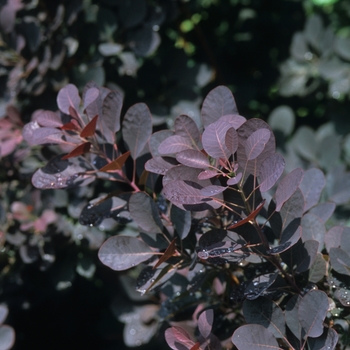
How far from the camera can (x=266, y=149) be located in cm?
83

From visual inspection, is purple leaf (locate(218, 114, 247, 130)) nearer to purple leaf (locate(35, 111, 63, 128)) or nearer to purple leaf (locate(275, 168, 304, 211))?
purple leaf (locate(275, 168, 304, 211))

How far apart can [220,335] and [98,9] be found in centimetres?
116

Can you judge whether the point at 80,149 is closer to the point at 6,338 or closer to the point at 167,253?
the point at 167,253

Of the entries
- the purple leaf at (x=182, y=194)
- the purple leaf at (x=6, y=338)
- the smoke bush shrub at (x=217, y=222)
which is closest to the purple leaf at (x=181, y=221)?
the smoke bush shrub at (x=217, y=222)

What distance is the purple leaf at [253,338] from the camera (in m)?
0.80

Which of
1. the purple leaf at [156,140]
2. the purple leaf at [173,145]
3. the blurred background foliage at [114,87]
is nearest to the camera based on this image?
the purple leaf at [173,145]

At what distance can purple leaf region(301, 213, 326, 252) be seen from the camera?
966 mm

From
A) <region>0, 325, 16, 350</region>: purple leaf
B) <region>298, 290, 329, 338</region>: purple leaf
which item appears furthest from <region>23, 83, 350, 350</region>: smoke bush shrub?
<region>0, 325, 16, 350</region>: purple leaf

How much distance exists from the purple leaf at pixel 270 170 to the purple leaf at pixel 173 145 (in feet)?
0.51

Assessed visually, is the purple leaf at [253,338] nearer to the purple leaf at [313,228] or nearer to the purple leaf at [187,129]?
the purple leaf at [313,228]

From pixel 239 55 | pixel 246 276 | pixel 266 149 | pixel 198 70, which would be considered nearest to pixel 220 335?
pixel 246 276

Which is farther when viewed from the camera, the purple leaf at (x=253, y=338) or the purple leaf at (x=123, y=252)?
the purple leaf at (x=123, y=252)

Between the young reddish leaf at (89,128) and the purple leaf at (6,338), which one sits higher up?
the young reddish leaf at (89,128)

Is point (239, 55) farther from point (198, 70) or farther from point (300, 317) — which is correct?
point (300, 317)
